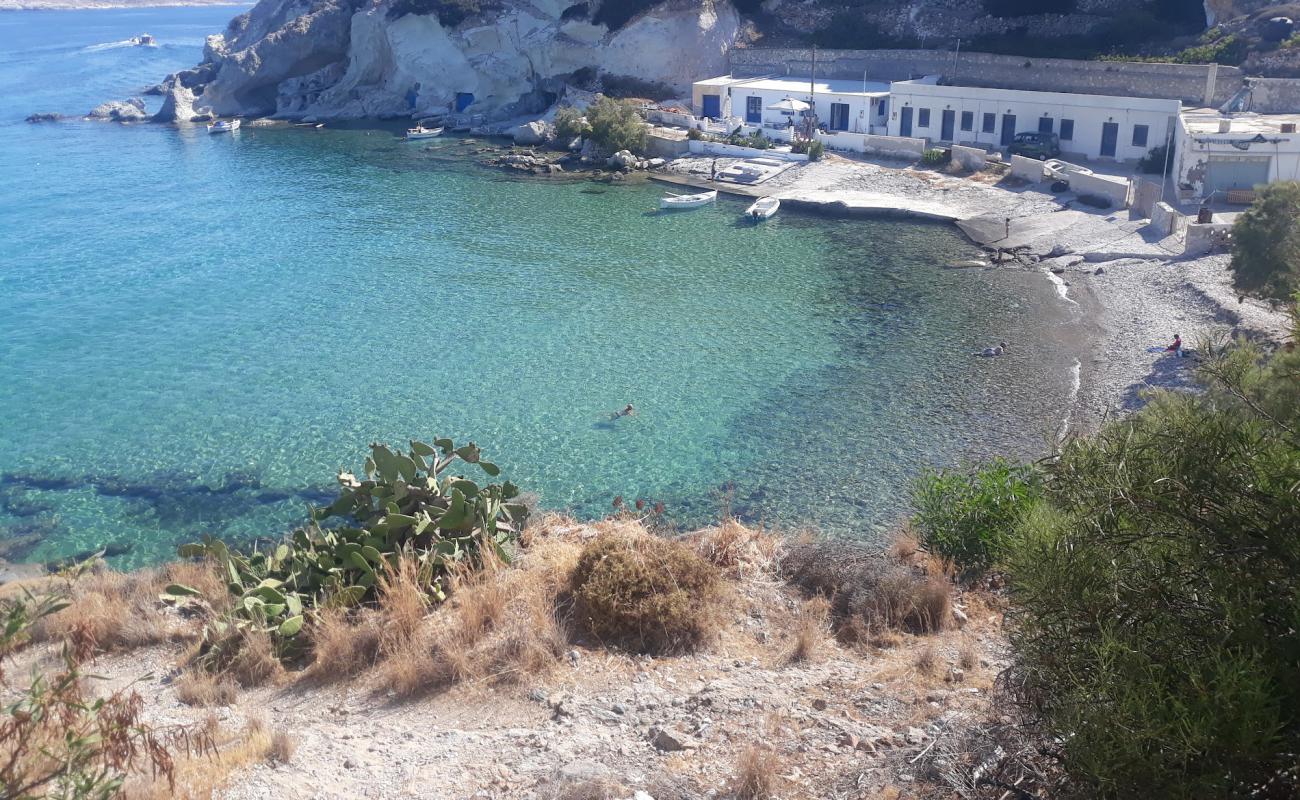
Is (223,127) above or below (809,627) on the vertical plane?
above

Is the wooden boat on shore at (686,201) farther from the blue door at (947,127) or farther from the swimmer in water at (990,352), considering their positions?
the swimmer in water at (990,352)

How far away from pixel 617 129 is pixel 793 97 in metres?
10.4

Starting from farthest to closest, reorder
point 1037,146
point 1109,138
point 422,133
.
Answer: point 422,133
point 1037,146
point 1109,138

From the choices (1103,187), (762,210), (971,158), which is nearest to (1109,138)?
(971,158)

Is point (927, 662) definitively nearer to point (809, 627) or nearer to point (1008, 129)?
point (809, 627)

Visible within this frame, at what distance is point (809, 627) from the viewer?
10.9 meters

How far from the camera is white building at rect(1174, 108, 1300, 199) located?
34.6 metres

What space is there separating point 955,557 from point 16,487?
2013 centimetres

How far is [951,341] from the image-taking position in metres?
28.0

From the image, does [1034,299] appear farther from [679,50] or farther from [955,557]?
[679,50]

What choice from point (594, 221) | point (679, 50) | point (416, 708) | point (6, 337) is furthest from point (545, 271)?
point (679, 50)

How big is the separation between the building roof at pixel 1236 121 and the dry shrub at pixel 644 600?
1385 inches

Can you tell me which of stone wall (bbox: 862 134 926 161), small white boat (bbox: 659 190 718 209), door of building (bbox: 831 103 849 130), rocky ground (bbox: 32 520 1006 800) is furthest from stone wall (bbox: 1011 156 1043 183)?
rocky ground (bbox: 32 520 1006 800)

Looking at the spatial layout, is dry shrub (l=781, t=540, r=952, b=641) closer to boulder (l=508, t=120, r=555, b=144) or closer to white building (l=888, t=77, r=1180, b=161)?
white building (l=888, t=77, r=1180, b=161)
